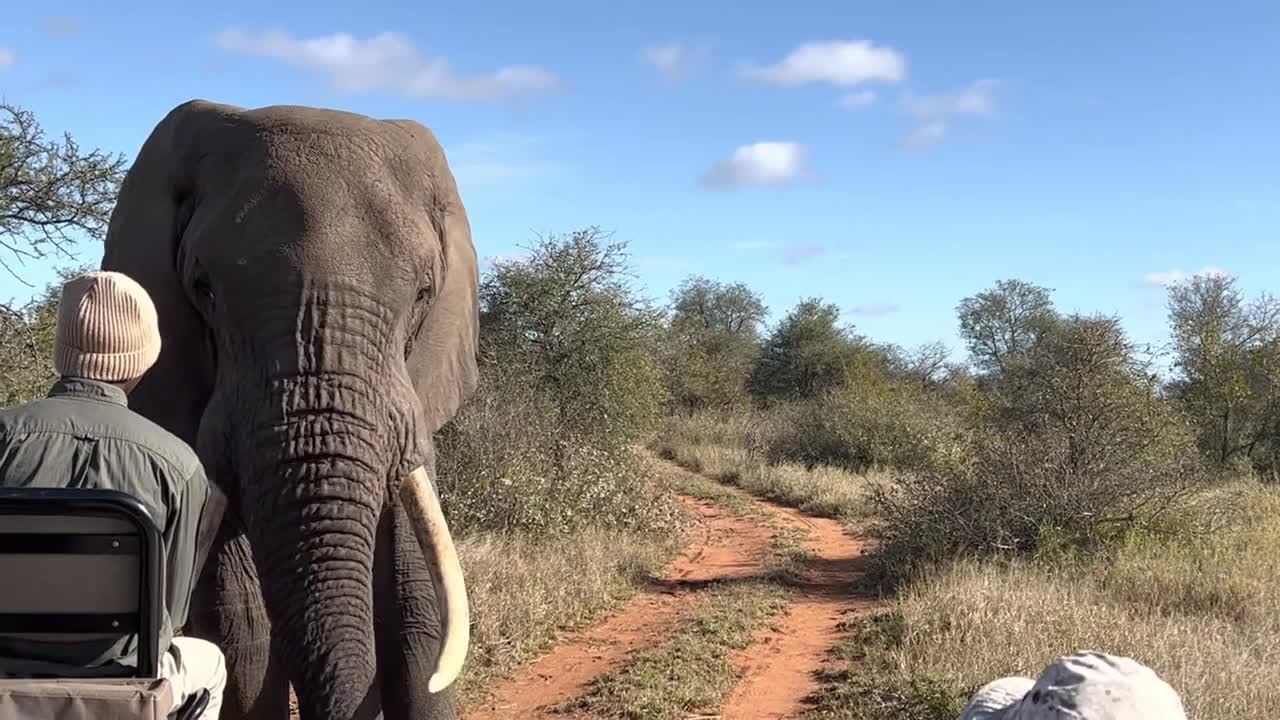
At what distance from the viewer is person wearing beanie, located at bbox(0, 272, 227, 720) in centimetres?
247

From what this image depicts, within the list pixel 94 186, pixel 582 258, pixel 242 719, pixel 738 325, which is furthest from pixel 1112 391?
pixel 738 325

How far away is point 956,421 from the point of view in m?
19.4

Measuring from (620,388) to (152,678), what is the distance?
12.1 m

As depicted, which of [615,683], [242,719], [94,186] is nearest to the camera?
[242,719]

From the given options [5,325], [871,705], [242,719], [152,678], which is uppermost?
[5,325]

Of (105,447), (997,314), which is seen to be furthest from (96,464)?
(997,314)

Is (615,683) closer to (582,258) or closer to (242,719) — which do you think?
(242,719)

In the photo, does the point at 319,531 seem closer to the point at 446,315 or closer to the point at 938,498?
the point at 446,315

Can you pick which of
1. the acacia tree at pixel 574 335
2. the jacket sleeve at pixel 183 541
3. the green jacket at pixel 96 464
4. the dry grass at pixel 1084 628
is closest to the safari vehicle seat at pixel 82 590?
the green jacket at pixel 96 464

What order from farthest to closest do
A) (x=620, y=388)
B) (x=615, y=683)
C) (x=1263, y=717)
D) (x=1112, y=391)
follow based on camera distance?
(x=620, y=388) < (x=1112, y=391) < (x=615, y=683) < (x=1263, y=717)

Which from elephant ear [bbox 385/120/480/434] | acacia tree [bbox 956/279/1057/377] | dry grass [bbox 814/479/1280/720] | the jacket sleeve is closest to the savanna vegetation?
dry grass [bbox 814/479/1280/720]

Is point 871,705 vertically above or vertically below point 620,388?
below

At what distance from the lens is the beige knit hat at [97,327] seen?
261 cm

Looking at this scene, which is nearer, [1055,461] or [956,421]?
[1055,461]
